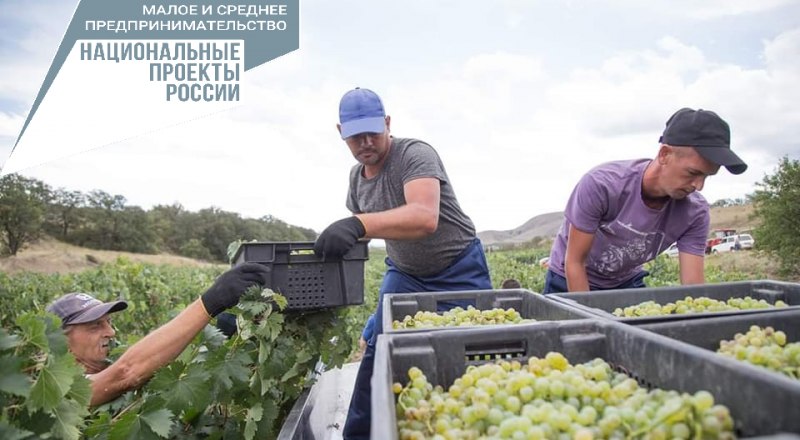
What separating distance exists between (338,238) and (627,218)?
59.9 inches

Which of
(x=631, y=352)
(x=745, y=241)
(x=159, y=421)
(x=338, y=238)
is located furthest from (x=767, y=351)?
(x=745, y=241)

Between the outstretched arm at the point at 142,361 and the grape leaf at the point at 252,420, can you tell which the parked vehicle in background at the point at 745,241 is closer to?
the grape leaf at the point at 252,420

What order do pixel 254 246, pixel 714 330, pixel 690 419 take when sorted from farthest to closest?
pixel 254 246, pixel 714 330, pixel 690 419

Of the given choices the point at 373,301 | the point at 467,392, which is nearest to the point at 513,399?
the point at 467,392

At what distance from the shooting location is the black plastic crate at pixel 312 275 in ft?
8.15

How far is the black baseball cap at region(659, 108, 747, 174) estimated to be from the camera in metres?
2.47

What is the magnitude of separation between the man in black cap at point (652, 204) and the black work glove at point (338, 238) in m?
1.18

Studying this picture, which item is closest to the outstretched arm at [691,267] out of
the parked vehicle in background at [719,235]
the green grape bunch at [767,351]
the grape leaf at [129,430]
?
the green grape bunch at [767,351]

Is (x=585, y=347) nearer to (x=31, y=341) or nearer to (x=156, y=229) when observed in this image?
(x=31, y=341)

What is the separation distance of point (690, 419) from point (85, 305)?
8.83 ft

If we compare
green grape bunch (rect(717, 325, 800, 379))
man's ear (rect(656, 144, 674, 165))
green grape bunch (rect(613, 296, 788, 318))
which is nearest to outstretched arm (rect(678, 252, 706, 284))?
man's ear (rect(656, 144, 674, 165))

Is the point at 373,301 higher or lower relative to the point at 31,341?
lower

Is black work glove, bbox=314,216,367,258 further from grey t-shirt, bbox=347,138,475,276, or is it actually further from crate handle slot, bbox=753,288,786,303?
Result: crate handle slot, bbox=753,288,786,303

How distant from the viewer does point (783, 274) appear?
96.7ft
